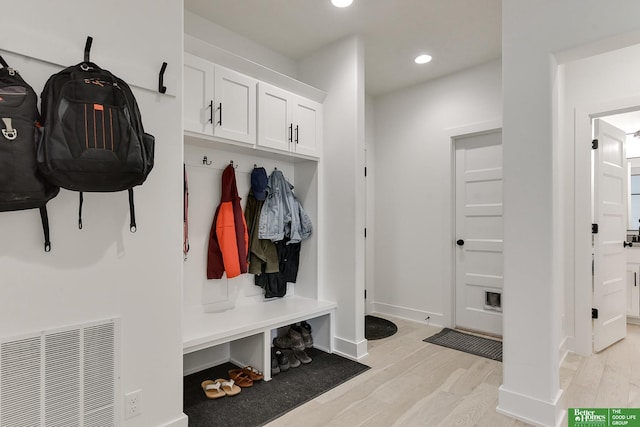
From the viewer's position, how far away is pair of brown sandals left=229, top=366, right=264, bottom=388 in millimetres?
2336

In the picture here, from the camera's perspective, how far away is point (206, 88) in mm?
2312

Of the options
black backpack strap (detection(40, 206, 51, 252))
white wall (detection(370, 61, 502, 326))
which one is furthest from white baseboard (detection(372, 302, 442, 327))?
black backpack strap (detection(40, 206, 51, 252))

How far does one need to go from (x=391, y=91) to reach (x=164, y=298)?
137 inches

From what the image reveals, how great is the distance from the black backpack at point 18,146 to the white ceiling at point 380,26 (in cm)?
163

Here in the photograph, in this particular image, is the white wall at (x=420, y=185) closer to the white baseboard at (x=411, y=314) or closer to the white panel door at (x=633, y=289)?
the white baseboard at (x=411, y=314)

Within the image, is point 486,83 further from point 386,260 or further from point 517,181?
point 386,260

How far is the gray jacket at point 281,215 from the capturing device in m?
2.84

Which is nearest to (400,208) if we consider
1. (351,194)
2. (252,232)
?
(351,194)

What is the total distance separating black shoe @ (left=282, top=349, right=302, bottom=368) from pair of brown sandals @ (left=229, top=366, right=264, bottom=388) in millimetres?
279

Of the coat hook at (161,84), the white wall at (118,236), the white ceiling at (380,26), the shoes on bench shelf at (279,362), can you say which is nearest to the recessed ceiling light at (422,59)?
the white ceiling at (380,26)

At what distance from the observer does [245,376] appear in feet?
7.88

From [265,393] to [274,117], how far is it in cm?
202

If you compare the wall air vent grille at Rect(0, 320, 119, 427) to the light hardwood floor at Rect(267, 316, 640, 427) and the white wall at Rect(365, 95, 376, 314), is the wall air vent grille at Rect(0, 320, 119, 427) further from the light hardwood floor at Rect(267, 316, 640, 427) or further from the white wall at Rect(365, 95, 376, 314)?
the white wall at Rect(365, 95, 376, 314)

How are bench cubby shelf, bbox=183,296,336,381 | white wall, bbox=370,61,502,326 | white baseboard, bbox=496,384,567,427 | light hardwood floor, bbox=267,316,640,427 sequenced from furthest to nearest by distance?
white wall, bbox=370,61,502,326 < bench cubby shelf, bbox=183,296,336,381 < light hardwood floor, bbox=267,316,640,427 < white baseboard, bbox=496,384,567,427
